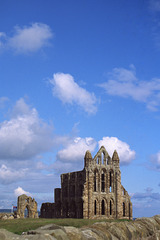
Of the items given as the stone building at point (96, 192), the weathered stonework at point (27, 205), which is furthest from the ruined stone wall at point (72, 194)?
the weathered stonework at point (27, 205)

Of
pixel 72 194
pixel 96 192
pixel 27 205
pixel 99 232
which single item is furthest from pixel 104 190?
pixel 99 232

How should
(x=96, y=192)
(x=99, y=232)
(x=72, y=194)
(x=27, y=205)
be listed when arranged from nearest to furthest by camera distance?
1. (x=99, y=232)
2. (x=96, y=192)
3. (x=27, y=205)
4. (x=72, y=194)

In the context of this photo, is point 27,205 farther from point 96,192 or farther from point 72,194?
point 96,192

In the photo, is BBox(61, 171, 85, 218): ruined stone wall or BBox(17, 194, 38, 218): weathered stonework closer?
BBox(61, 171, 85, 218): ruined stone wall

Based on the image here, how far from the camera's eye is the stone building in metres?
55.1

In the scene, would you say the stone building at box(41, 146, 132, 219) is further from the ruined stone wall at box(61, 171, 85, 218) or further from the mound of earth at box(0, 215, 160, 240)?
the mound of earth at box(0, 215, 160, 240)

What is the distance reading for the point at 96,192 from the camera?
56250mm

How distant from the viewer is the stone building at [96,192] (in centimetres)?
5512

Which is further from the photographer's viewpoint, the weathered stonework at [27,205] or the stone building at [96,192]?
the weathered stonework at [27,205]

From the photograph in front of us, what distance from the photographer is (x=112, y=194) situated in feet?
190

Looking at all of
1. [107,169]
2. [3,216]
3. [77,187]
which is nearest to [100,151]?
[107,169]

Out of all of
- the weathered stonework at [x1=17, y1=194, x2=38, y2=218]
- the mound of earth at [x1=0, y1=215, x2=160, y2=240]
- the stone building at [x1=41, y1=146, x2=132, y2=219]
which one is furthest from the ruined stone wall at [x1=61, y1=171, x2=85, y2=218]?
the mound of earth at [x1=0, y1=215, x2=160, y2=240]

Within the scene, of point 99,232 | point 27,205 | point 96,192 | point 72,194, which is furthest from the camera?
point 72,194

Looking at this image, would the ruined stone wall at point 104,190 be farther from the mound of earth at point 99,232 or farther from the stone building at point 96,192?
the mound of earth at point 99,232
